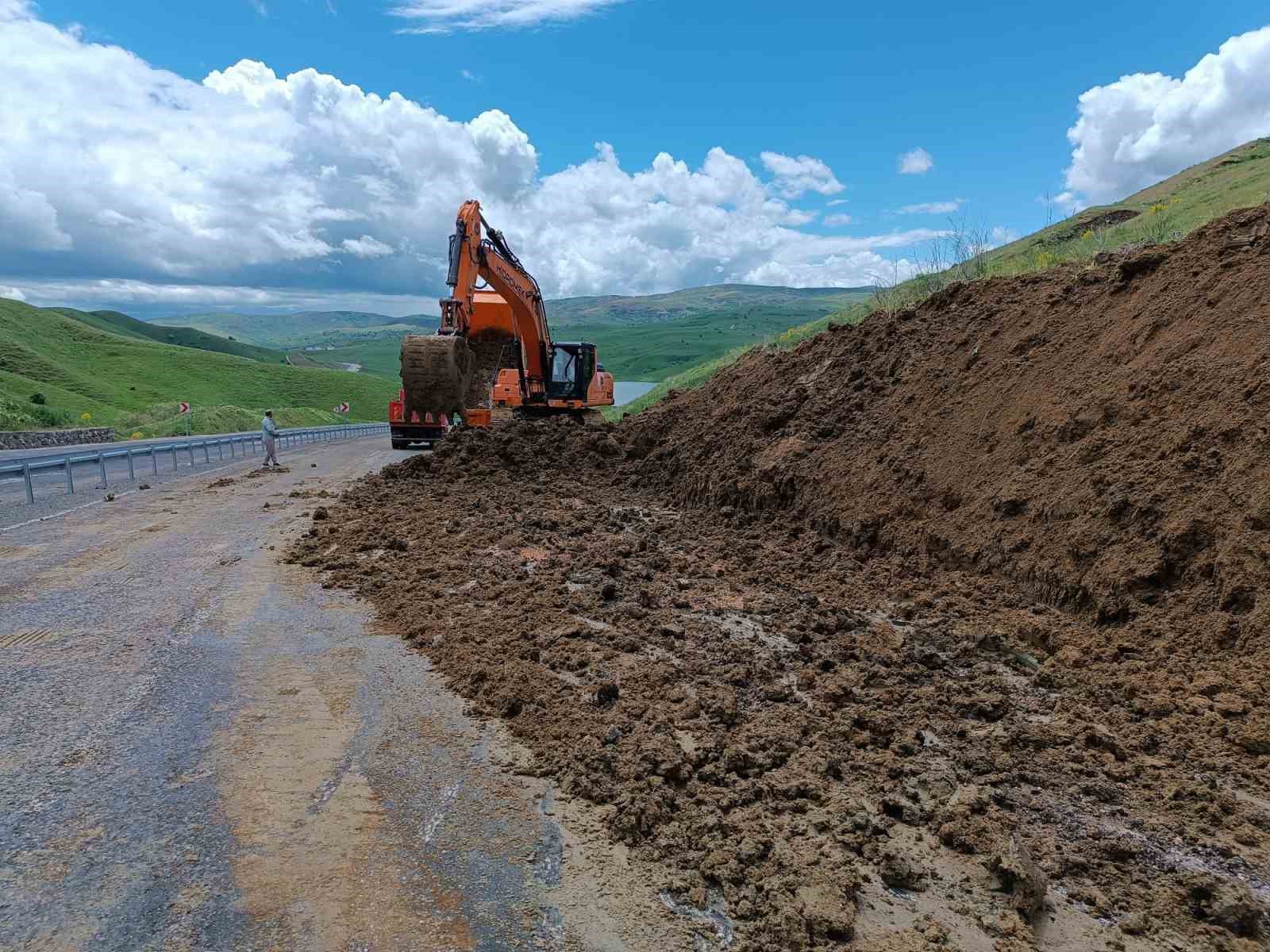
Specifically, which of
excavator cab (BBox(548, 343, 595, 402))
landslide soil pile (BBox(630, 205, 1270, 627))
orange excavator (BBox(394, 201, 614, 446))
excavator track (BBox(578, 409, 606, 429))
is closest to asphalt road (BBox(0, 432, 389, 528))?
orange excavator (BBox(394, 201, 614, 446))

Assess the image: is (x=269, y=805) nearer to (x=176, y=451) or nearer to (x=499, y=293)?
(x=499, y=293)

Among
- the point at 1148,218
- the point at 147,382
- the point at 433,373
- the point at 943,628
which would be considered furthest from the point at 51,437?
the point at 147,382

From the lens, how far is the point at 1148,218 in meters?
12.4

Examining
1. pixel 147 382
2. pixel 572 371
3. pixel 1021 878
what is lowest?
pixel 147 382

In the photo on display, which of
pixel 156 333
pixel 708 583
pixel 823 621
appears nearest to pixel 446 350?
pixel 708 583

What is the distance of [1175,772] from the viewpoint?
402 cm

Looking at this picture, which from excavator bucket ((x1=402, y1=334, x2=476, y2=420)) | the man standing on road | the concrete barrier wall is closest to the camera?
excavator bucket ((x1=402, y1=334, x2=476, y2=420))

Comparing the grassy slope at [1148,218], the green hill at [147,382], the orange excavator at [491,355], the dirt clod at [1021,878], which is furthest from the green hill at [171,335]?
the dirt clod at [1021,878]

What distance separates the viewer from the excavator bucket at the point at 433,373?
14.6 metres

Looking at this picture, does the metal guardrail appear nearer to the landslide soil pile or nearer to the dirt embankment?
the dirt embankment

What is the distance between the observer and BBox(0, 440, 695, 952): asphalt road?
3059 millimetres

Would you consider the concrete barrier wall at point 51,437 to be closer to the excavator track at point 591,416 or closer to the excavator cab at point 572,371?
the excavator cab at point 572,371

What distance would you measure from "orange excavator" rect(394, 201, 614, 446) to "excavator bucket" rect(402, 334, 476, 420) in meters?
0.02

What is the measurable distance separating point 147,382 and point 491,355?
66032 mm
